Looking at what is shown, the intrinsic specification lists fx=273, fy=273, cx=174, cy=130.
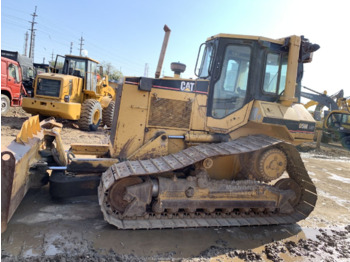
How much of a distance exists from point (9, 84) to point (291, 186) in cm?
1294

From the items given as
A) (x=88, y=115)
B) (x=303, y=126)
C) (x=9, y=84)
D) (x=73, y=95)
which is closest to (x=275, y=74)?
(x=303, y=126)

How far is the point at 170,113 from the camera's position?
4453 millimetres

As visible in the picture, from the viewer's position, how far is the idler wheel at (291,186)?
15.1 ft

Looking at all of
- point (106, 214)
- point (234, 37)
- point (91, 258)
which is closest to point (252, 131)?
point (234, 37)

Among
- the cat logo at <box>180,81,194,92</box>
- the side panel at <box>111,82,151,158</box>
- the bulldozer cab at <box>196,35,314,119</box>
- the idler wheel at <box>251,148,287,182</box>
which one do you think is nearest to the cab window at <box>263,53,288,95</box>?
the bulldozer cab at <box>196,35,314,119</box>

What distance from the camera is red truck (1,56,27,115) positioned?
1233 centimetres

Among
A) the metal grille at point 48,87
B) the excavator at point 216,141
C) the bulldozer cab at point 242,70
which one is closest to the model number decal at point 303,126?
the excavator at point 216,141

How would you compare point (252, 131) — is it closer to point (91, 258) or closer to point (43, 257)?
point (91, 258)

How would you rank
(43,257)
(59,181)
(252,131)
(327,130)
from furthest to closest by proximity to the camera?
(327,130)
(252,131)
(59,181)
(43,257)

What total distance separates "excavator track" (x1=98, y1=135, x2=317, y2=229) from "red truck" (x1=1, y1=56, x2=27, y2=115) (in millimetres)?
11101

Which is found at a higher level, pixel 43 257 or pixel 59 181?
pixel 59 181

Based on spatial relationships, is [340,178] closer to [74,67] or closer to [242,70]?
[242,70]

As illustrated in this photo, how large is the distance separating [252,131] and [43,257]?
Answer: 3555 mm

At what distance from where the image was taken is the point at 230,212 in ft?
14.0
